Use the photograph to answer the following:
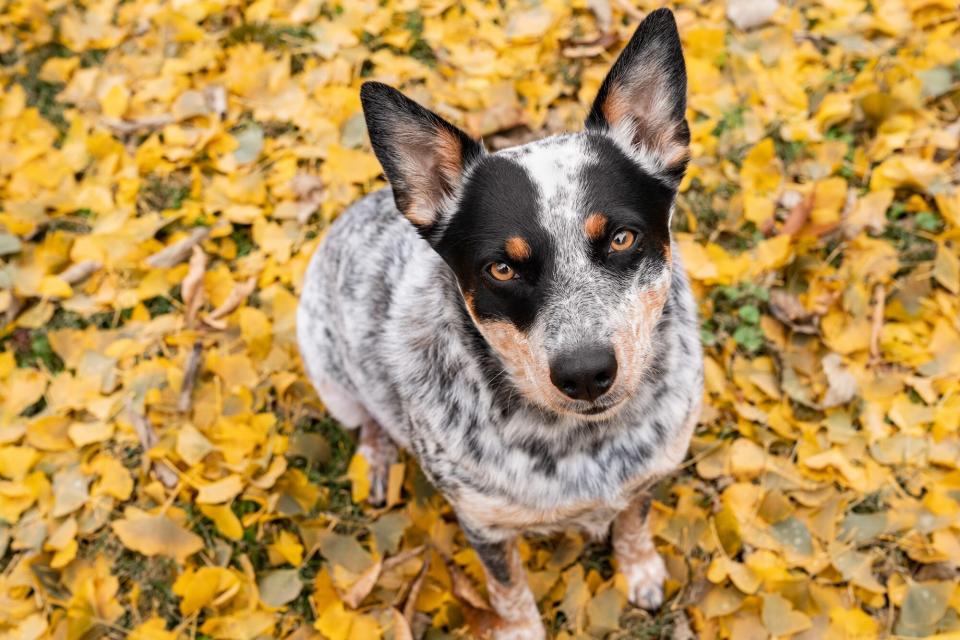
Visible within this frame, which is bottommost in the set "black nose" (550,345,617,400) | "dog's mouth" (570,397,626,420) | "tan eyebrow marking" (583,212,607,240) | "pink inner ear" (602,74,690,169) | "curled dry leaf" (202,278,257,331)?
"curled dry leaf" (202,278,257,331)

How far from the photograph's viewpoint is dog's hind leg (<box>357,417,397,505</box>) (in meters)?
3.70

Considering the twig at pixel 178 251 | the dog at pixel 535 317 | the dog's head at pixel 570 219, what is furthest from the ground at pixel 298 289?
the dog's head at pixel 570 219

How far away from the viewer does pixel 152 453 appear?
3.77 meters

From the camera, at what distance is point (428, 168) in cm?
248

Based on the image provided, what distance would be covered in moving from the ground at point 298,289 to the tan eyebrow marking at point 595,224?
172cm

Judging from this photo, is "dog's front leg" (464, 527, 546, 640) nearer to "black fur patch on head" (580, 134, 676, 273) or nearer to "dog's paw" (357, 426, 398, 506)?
"dog's paw" (357, 426, 398, 506)

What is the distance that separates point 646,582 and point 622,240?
172 centimetres

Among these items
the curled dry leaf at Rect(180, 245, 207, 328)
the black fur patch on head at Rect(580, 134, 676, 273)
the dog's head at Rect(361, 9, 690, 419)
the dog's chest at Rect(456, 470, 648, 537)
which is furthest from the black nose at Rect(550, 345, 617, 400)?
the curled dry leaf at Rect(180, 245, 207, 328)

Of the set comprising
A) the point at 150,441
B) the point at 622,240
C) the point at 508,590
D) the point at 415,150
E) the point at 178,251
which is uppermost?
the point at 415,150

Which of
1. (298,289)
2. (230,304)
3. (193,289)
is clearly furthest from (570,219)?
(193,289)

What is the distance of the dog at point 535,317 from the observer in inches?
88.0

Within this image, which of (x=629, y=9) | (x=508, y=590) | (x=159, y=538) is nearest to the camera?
(x=508, y=590)

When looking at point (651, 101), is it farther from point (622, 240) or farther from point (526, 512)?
point (526, 512)

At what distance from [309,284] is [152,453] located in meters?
1.18
